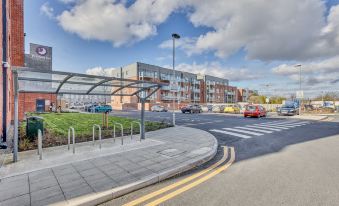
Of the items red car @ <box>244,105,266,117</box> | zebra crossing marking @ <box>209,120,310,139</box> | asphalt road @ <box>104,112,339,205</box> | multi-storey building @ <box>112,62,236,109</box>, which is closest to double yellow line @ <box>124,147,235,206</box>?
asphalt road @ <box>104,112,339,205</box>

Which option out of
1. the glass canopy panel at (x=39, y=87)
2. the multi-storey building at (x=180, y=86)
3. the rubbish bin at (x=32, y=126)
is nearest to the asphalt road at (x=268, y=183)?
the glass canopy panel at (x=39, y=87)

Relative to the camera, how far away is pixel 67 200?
128 inches

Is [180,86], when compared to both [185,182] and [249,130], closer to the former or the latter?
[249,130]

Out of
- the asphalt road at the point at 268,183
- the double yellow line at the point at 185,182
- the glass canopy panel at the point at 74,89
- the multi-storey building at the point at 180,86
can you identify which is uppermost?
the multi-storey building at the point at 180,86

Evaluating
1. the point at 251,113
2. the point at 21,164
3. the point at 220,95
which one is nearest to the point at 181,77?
the point at 220,95

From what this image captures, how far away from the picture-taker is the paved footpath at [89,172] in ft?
11.2

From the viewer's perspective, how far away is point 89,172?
453cm

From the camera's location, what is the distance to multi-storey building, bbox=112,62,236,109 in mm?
57122

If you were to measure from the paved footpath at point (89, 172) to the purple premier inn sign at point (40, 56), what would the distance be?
39923 mm

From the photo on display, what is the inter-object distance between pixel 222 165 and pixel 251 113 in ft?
67.6

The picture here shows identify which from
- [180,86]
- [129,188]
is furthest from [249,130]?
[180,86]

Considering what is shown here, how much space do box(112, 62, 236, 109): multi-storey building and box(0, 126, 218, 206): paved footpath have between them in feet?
116

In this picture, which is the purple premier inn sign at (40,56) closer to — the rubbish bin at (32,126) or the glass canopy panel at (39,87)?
the glass canopy panel at (39,87)

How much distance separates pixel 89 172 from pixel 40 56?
1751 inches
